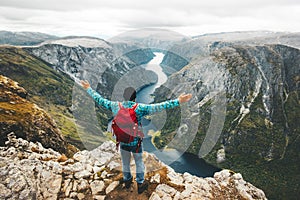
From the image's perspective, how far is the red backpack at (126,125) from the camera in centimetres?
1116

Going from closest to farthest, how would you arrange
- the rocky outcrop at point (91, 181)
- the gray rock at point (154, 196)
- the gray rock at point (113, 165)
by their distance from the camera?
the rocky outcrop at point (91, 181)
the gray rock at point (154, 196)
the gray rock at point (113, 165)

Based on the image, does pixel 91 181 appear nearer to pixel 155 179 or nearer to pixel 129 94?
pixel 155 179

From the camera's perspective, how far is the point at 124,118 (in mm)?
11188

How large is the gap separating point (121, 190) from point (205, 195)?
486 cm

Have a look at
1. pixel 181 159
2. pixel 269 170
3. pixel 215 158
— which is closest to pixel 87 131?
pixel 181 159

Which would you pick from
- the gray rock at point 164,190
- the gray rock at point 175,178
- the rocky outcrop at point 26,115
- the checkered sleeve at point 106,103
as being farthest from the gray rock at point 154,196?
the rocky outcrop at point 26,115

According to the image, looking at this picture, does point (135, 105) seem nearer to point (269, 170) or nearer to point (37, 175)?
point (37, 175)

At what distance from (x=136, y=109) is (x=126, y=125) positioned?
88cm

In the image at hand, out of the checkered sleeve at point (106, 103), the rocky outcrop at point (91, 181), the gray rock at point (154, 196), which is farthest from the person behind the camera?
the gray rock at point (154, 196)

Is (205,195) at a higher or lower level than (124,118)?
lower

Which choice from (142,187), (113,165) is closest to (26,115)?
(113,165)

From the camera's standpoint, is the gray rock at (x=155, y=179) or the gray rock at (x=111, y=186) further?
the gray rock at (x=155, y=179)

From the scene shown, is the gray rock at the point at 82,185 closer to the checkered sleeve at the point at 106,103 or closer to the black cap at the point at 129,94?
the checkered sleeve at the point at 106,103

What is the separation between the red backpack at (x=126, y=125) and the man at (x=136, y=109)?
24cm
